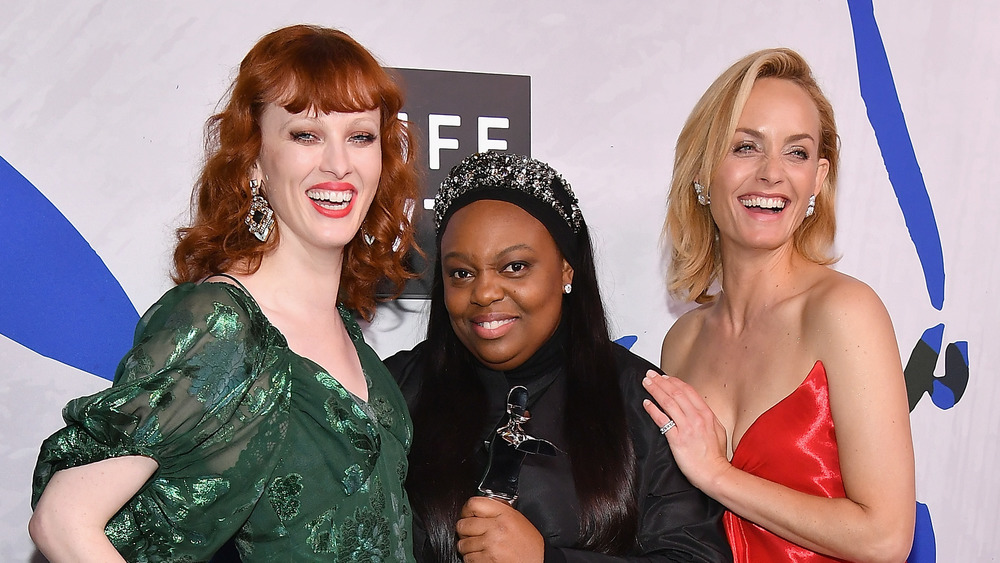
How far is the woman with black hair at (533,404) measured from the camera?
1.69m

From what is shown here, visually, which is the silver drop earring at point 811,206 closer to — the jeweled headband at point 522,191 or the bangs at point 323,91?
the jeweled headband at point 522,191

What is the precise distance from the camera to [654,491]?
176 centimetres

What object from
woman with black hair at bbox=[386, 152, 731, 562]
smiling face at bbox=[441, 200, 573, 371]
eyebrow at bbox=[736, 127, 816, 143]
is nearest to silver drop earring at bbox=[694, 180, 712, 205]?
eyebrow at bbox=[736, 127, 816, 143]

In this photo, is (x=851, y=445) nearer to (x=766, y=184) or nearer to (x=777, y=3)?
(x=766, y=184)

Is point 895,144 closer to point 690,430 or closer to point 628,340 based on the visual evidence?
point 628,340

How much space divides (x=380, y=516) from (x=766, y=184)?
1017mm

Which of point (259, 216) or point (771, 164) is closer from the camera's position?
point (259, 216)

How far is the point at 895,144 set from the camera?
8.80 feet

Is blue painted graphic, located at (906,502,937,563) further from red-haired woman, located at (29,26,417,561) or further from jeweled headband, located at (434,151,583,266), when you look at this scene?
red-haired woman, located at (29,26,417,561)

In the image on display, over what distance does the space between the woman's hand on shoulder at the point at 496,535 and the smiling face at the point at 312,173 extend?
20.7 inches

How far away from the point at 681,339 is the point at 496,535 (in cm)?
82

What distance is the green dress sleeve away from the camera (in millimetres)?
1188

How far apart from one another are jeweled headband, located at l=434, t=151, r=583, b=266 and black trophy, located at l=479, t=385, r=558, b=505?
317 mm

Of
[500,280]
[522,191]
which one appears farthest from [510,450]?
[522,191]
